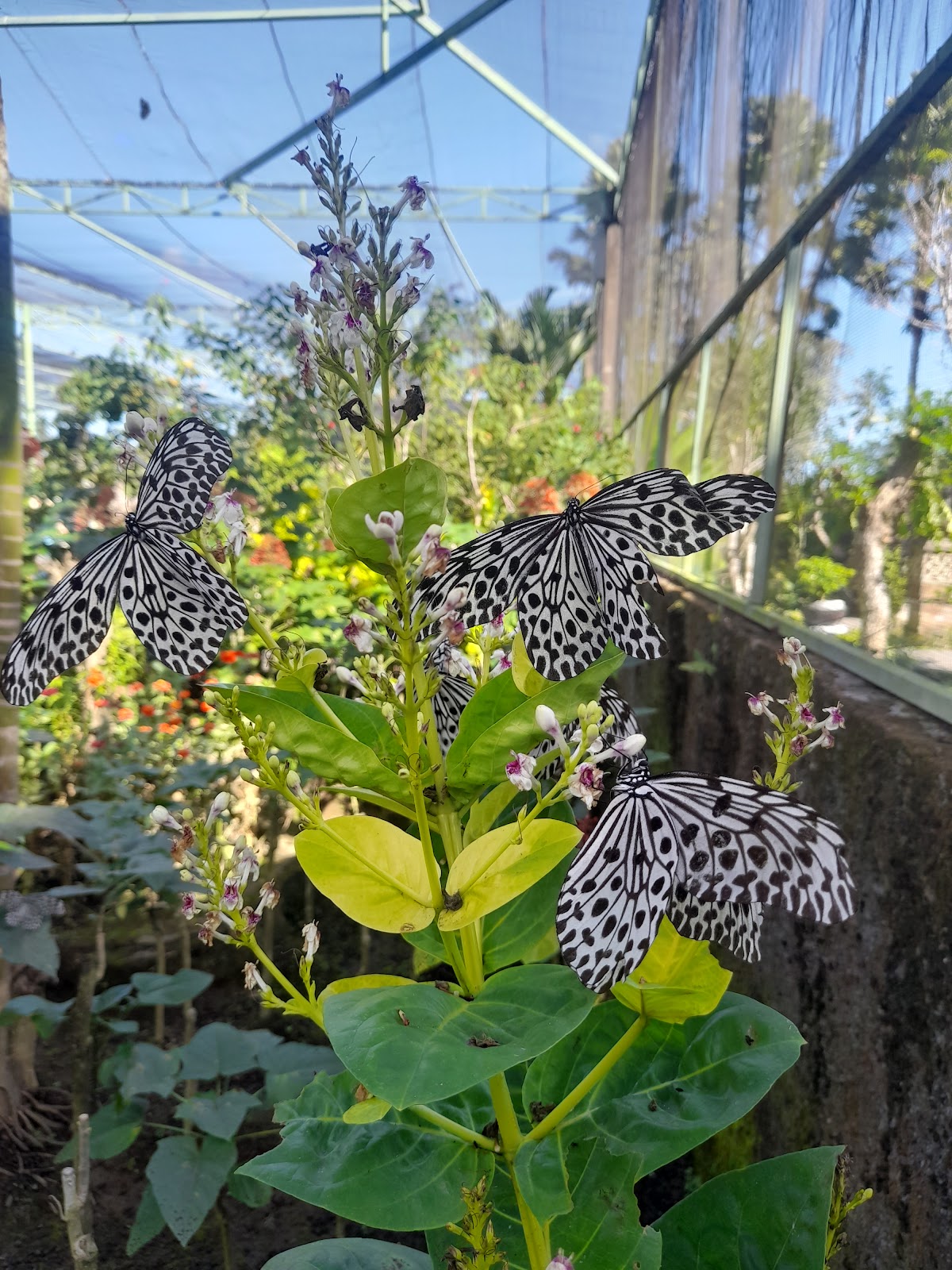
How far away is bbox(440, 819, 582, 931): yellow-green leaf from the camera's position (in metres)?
0.51

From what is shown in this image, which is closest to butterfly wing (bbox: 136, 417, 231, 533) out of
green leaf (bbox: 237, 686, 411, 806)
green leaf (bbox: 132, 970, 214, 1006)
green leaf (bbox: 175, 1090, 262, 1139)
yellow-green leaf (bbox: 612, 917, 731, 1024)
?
green leaf (bbox: 237, 686, 411, 806)

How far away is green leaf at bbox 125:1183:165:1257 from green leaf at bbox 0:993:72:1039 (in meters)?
0.41

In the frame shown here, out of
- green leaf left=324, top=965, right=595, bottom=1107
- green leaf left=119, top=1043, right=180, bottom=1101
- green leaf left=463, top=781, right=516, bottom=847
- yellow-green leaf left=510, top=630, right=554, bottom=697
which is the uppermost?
yellow-green leaf left=510, top=630, right=554, bottom=697

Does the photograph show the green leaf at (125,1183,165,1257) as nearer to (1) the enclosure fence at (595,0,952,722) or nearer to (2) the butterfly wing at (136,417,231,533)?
(2) the butterfly wing at (136,417,231,533)

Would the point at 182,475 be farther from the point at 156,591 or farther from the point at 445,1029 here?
the point at 445,1029

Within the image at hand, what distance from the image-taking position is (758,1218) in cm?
68

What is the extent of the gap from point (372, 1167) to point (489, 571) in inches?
17.3

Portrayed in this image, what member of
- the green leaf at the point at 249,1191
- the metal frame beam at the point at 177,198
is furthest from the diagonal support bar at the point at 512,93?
the green leaf at the point at 249,1191

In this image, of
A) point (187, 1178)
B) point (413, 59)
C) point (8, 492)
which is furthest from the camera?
point (413, 59)

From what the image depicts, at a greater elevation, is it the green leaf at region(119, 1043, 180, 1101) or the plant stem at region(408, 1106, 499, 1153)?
the plant stem at region(408, 1106, 499, 1153)

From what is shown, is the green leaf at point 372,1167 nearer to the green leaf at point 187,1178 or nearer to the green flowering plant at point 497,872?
the green flowering plant at point 497,872

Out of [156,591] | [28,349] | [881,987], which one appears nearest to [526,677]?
[156,591]

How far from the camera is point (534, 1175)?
553 mm

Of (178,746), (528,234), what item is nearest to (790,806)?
(178,746)
